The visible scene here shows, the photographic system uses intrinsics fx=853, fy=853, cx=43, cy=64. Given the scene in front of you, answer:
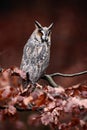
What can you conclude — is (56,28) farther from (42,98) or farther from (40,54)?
(42,98)

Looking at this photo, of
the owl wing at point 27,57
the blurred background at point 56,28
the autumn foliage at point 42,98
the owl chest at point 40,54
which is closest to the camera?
the autumn foliage at point 42,98

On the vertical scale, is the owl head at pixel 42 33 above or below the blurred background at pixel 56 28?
below

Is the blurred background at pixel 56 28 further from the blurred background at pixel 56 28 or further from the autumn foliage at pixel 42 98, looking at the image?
the autumn foliage at pixel 42 98

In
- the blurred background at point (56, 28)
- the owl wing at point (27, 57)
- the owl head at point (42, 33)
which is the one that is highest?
the blurred background at point (56, 28)

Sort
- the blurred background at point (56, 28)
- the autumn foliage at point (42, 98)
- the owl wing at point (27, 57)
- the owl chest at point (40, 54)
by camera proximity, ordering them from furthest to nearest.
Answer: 1. the blurred background at point (56, 28)
2. the owl chest at point (40, 54)
3. the owl wing at point (27, 57)
4. the autumn foliage at point (42, 98)

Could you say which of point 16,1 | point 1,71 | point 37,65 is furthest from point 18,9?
point 1,71

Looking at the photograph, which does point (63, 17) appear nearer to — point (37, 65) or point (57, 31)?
point (57, 31)

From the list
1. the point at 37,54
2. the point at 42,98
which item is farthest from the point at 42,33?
the point at 42,98

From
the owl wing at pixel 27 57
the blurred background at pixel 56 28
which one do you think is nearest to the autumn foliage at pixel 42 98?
the owl wing at pixel 27 57
